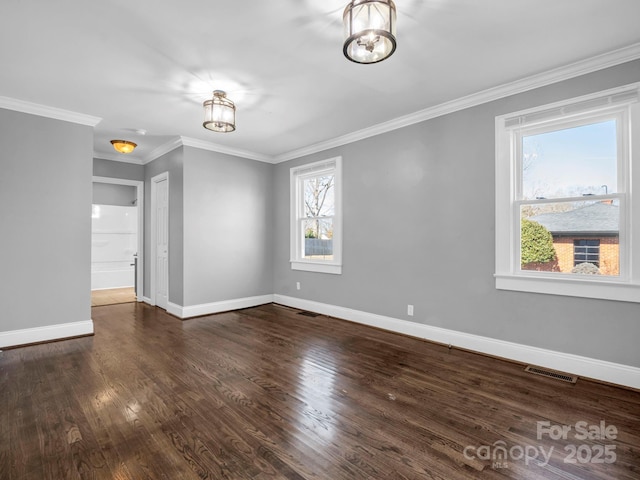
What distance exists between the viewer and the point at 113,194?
27.4 ft

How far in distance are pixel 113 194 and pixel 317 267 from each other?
6.51 metres

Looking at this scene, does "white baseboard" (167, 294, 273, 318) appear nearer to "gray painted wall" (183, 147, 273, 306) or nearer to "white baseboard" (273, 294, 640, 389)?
"gray painted wall" (183, 147, 273, 306)

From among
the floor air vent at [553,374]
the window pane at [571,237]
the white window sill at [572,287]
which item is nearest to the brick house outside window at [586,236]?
the window pane at [571,237]

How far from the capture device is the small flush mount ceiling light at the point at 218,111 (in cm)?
317

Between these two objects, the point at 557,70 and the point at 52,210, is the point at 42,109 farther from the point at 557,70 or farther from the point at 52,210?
the point at 557,70

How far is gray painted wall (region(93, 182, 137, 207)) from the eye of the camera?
8.12m

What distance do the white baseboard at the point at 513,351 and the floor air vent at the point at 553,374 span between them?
0.06 metres

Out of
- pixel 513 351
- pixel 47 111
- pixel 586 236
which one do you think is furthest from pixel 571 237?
pixel 47 111

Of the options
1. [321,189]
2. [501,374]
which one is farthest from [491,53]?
[321,189]

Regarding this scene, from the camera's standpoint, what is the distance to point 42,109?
3619mm

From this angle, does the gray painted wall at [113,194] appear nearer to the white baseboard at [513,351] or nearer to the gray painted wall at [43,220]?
the gray painted wall at [43,220]

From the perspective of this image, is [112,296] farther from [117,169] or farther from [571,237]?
[571,237]

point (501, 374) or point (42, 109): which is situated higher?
point (42, 109)

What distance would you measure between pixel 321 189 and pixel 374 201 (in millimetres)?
1209
